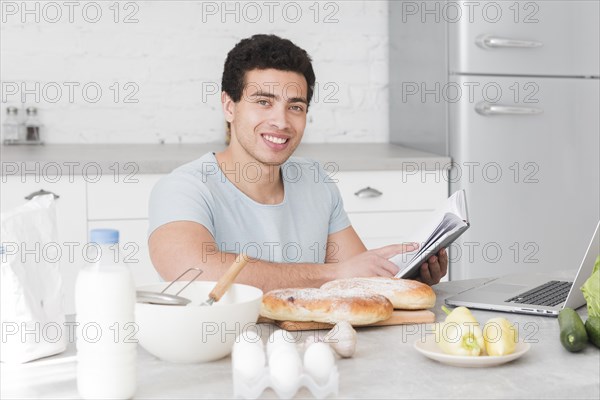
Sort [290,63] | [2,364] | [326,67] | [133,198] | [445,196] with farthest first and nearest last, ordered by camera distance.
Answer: [326,67], [445,196], [133,198], [290,63], [2,364]

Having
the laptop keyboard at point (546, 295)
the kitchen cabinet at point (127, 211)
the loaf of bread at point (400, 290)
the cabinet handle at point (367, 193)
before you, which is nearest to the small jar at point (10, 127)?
the kitchen cabinet at point (127, 211)

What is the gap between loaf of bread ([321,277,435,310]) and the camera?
155 cm

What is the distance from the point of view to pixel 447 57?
3.25m

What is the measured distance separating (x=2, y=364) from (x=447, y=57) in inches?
92.5

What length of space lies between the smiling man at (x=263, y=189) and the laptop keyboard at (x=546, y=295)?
0.70ft

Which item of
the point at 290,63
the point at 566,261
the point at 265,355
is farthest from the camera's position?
the point at 566,261

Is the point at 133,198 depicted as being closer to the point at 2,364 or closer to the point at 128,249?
the point at 128,249

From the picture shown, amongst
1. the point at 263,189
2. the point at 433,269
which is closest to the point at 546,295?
the point at 433,269

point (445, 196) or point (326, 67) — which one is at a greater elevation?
point (326, 67)

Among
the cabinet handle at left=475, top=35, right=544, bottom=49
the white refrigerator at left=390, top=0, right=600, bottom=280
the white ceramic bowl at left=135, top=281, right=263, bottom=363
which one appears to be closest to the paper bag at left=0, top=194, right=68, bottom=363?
the white ceramic bowl at left=135, top=281, right=263, bottom=363

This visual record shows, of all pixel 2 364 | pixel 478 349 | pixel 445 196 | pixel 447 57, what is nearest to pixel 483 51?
pixel 447 57

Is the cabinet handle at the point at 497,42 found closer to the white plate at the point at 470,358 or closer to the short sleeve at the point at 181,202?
the short sleeve at the point at 181,202

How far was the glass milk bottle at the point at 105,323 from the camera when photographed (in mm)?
1074

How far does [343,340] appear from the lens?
4.20 feet
